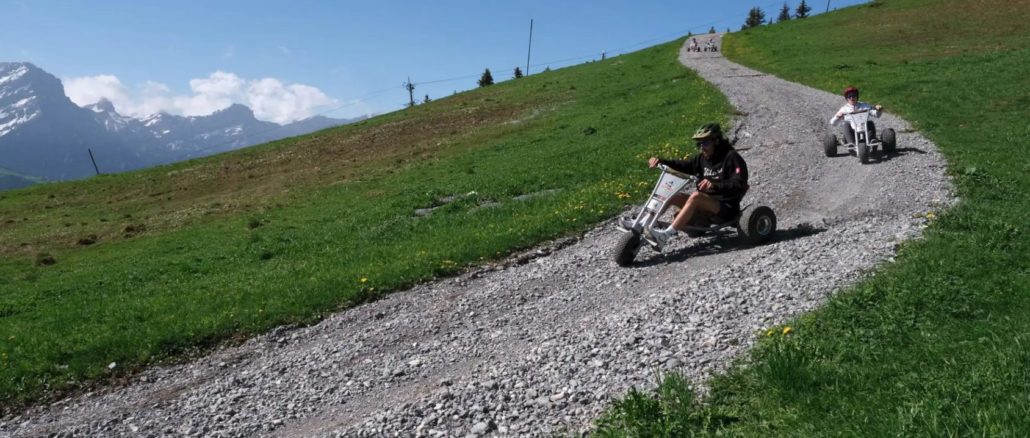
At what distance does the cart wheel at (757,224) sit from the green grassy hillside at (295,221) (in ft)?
15.0

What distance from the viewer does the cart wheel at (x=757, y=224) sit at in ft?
35.8

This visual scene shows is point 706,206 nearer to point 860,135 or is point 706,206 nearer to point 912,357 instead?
point 912,357

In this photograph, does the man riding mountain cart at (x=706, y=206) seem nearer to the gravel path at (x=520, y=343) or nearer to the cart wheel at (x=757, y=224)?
the cart wheel at (x=757, y=224)

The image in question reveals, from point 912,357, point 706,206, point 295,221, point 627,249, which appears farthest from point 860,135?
point 295,221

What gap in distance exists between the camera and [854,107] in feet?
59.6

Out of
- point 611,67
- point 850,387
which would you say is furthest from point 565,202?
point 611,67

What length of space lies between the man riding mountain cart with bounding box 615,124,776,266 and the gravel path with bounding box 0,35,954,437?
42 cm

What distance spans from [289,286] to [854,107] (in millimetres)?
16282

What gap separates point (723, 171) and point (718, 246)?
1.41 metres

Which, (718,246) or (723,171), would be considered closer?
(723,171)

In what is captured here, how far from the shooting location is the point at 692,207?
11.0m

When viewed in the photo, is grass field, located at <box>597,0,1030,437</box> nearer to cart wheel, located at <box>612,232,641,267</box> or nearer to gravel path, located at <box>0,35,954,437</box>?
gravel path, located at <box>0,35,954,437</box>

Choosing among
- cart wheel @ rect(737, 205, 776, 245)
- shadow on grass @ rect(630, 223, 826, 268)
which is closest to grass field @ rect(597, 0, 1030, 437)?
shadow on grass @ rect(630, 223, 826, 268)

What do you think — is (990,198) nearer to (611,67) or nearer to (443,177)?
(443,177)
